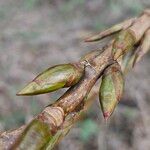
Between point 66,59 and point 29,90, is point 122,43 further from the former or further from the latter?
point 66,59

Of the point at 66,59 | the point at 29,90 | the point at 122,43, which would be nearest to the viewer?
the point at 29,90

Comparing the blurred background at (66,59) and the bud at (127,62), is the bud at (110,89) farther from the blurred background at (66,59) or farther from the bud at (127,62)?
Result: the blurred background at (66,59)

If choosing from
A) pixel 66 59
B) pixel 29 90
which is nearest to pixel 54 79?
pixel 29 90

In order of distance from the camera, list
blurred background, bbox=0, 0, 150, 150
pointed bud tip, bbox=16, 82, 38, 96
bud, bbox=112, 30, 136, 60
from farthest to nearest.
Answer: blurred background, bbox=0, 0, 150, 150 → bud, bbox=112, 30, 136, 60 → pointed bud tip, bbox=16, 82, 38, 96

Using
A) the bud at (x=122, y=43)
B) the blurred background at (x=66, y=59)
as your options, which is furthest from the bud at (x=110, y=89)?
the blurred background at (x=66, y=59)

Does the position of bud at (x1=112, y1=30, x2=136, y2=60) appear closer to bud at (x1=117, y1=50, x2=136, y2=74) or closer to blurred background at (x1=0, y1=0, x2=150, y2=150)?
bud at (x1=117, y1=50, x2=136, y2=74)

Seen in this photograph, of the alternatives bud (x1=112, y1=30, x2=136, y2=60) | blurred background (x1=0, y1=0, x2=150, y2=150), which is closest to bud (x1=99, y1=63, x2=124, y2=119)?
bud (x1=112, y1=30, x2=136, y2=60)

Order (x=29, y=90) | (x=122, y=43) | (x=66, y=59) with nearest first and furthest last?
(x=29, y=90) < (x=122, y=43) < (x=66, y=59)
